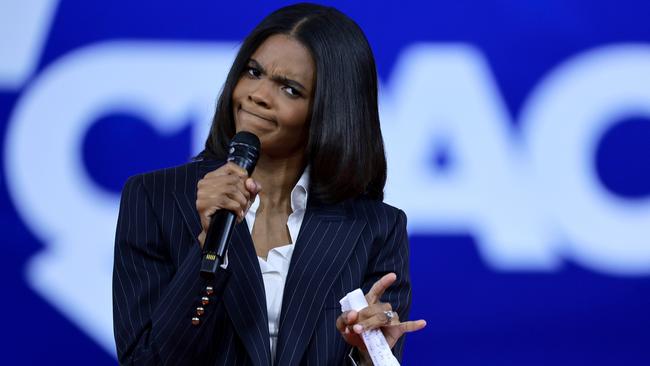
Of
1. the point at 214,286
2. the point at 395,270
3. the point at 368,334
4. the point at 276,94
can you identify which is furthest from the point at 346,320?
the point at 276,94

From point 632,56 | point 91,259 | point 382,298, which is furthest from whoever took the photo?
point 632,56

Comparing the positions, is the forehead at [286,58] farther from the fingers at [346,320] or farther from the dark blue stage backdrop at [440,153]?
the dark blue stage backdrop at [440,153]

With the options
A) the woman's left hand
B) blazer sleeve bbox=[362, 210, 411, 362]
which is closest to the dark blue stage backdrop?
blazer sleeve bbox=[362, 210, 411, 362]

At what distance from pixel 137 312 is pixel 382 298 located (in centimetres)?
42

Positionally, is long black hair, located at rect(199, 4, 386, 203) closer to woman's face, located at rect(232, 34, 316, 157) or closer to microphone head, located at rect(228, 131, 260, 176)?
woman's face, located at rect(232, 34, 316, 157)

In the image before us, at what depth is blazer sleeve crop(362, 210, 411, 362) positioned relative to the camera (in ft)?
5.85

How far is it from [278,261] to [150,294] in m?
0.23

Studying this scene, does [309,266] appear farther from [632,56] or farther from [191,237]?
[632,56]

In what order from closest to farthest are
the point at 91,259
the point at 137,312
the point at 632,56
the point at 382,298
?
the point at 137,312 → the point at 382,298 → the point at 91,259 → the point at 632,56

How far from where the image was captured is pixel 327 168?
1.81m

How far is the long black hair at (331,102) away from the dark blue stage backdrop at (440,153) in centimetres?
75

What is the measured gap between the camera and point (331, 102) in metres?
1.77

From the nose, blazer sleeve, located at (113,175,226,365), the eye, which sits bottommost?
blazer sleeve, located at (113,175,226,365)

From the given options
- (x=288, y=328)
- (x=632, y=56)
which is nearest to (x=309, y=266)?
(x=288, y=328)
